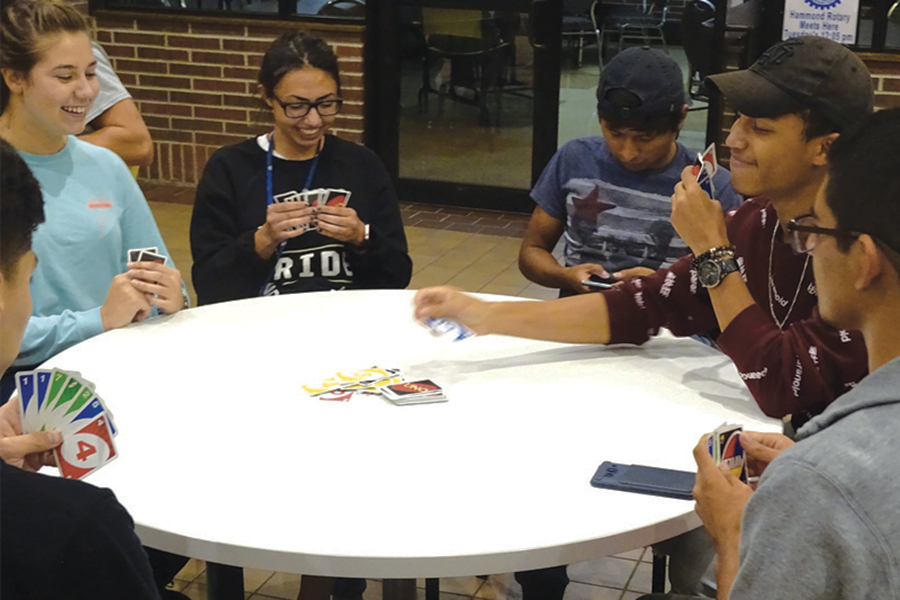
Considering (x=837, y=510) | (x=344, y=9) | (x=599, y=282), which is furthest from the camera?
(x=344, y=9)

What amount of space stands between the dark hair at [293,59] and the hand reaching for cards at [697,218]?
3.69ft

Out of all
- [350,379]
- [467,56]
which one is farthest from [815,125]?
[467,56]

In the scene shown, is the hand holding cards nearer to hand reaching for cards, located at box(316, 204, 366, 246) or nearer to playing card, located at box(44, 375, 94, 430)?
hand reaching for cards, located at box(316, 204, 366, 246)

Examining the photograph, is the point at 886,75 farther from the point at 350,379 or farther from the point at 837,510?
the point at 837,510

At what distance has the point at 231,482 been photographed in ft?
5.43

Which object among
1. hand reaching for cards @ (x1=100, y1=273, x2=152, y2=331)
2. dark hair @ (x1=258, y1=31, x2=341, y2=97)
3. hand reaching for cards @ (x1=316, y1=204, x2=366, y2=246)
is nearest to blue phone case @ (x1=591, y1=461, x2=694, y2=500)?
hand reaching for cards @ (x1=100, y1=273, x2=152, y2=331)

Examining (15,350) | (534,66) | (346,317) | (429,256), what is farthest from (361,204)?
(534,66)

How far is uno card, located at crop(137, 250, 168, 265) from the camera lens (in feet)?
7.88

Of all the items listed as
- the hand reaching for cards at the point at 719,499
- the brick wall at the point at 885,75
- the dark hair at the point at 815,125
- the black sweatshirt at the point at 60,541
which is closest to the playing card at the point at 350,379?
the hand reaching for cards at the point at 719,499

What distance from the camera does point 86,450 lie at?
5.17ft

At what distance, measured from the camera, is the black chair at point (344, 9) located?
252 inches

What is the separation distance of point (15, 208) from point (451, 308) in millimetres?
1039

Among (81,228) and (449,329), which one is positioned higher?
(81,228)

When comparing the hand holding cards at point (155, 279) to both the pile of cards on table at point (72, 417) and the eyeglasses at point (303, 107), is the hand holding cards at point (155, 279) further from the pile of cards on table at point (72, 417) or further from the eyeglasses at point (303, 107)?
the pile of cards on table at point (72, 417)
